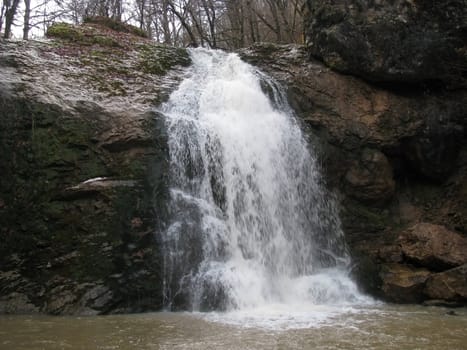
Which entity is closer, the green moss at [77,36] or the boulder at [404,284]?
the boulder at [404,284]

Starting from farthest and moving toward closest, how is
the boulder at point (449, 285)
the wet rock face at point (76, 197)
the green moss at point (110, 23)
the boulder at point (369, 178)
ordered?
the green moss at point (110, 23), the boulder at point (369, 178), the boulder at point (449, 285), the wet rock face at point (76, 197)

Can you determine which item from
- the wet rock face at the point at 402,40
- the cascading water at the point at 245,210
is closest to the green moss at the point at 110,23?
the cascading water at the point at 245,210

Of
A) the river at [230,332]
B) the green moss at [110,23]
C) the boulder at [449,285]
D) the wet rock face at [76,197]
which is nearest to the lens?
the river at [230,332]

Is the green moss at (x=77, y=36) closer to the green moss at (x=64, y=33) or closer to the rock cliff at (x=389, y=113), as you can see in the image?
the green moss at (x=64, y=33)


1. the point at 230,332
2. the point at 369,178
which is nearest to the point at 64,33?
the point at 369,178

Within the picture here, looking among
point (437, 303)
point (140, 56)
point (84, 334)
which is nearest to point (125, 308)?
point (84, 334)

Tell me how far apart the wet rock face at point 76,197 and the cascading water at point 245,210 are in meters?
0.44

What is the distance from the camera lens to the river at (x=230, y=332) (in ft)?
16.2

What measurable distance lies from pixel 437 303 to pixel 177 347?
4937mm

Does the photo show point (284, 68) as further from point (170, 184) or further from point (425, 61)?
point (170, 184)

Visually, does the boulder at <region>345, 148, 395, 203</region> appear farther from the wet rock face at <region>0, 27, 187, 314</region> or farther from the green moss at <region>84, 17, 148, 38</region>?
the green moss at <region>84, 17, 148, 38</region>

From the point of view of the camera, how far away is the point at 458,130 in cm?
1084

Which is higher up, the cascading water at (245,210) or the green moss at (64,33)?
the green moss at (64,33)

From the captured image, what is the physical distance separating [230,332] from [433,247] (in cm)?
497
